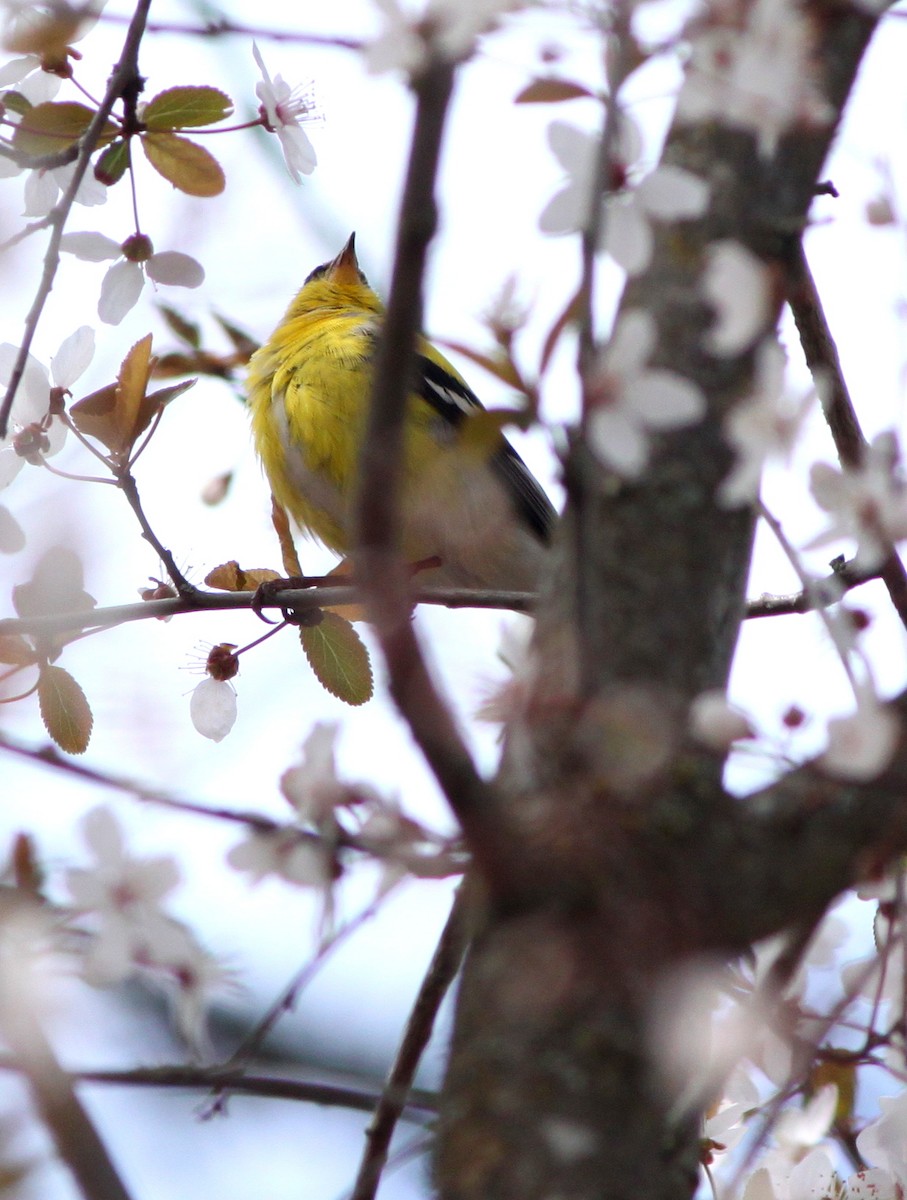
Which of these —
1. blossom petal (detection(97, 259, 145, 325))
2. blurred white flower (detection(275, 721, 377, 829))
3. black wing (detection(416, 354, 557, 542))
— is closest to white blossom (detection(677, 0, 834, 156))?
blurred white flower (detection(275, 721, 377, 829))

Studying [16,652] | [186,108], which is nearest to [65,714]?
[16,652]

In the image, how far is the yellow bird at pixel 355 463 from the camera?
5.20 meters

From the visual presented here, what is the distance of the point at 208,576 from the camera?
3314 mm

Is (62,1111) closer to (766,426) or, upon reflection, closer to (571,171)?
(766,426)

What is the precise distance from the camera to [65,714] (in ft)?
8.66

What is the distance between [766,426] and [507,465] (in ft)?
14.6

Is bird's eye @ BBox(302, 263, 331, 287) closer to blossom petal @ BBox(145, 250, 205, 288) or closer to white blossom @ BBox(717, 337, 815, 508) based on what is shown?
blossom petal @ BBox(145, 250, 205, 288)

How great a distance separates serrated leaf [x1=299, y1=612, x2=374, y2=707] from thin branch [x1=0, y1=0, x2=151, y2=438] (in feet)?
3.01

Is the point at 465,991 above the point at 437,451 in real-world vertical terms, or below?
below

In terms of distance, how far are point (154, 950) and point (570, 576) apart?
26.3 inches

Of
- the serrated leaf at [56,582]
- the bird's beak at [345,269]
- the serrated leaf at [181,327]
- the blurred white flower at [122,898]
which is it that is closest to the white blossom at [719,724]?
the blurred white flower at [122,898]

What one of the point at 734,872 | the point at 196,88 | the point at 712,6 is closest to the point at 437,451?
the point at 196,88

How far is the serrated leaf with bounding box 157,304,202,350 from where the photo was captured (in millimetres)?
3746

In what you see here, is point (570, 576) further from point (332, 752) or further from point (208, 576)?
point (208, 576)
